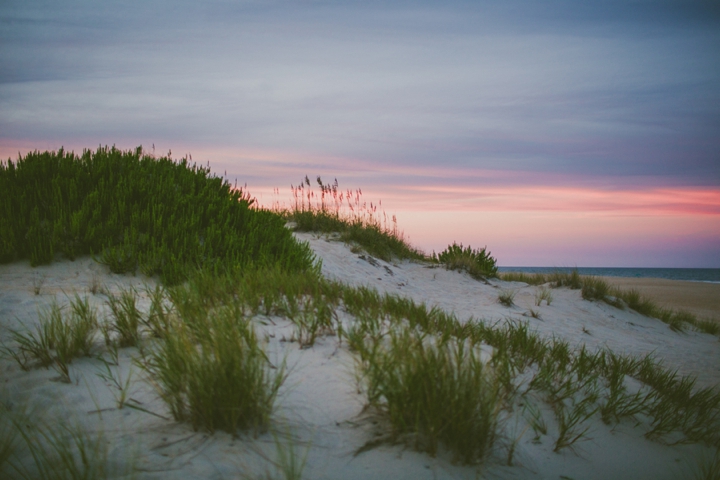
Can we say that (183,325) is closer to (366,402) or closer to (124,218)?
(366,402)

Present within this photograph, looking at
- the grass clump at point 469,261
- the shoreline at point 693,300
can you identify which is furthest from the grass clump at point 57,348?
the shoreline at point 693,300

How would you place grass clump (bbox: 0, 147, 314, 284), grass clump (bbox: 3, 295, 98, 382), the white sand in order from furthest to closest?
grass clump (bbox: 0, 147, 314, 284) < grass clump (bbox: 3, 295, 98, 382) < the white sand

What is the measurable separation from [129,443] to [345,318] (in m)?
2.11

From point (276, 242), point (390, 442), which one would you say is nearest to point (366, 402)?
point (390, 442)

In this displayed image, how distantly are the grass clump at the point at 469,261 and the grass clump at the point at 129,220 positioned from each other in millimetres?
6241

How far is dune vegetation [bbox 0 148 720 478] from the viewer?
2.32 m

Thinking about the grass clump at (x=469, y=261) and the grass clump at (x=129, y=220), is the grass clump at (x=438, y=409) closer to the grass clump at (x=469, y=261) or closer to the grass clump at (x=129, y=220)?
the grass clump at (x=129, y=220)

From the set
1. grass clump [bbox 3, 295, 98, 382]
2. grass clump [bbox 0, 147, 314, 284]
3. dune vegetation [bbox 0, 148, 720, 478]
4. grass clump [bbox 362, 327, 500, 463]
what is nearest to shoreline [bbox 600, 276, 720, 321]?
dune vegetation [bbox 0, 148, 720, 478]

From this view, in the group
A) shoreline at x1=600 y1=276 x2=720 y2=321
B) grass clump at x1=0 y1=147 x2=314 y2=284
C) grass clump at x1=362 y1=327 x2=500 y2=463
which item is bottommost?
shoreline at x1=600 y1=276 x2=720 y2=321

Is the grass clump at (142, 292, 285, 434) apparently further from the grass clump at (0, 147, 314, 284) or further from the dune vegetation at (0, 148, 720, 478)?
the grass clump at (0, 147, 314, 284)

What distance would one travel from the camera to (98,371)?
10.0ft

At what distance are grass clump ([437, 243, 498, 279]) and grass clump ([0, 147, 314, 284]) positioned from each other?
6241 millimetres

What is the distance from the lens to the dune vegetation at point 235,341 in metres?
2.32

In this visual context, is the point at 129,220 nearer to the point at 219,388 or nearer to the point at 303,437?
the point at 219,388
